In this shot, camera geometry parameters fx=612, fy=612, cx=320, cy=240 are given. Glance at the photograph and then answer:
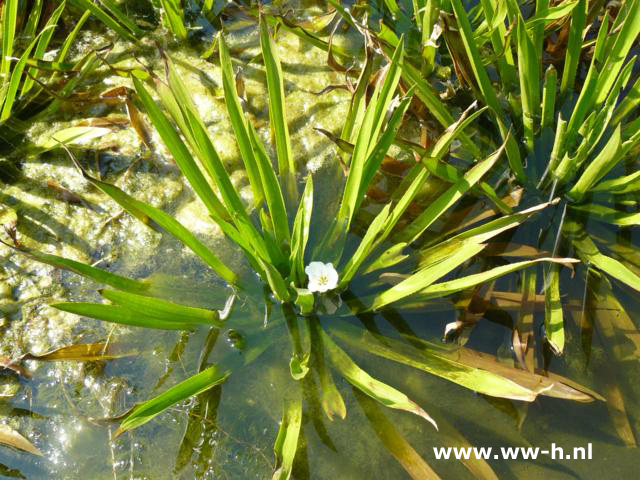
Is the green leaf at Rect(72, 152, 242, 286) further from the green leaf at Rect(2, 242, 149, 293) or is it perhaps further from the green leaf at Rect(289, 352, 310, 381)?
the green leaf at Rect(289, 352, 310, 381)

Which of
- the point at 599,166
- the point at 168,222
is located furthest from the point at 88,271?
the point at 599,166

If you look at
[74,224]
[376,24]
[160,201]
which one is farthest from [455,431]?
[376,24]

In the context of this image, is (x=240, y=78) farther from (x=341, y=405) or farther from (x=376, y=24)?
(x=341, y=405)

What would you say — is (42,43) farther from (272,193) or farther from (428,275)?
(428,275)

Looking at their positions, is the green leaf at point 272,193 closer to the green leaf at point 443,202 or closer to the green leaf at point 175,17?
the green leaf at point 443,202

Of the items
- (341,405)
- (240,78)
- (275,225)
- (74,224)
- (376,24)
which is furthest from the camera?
(376,24)

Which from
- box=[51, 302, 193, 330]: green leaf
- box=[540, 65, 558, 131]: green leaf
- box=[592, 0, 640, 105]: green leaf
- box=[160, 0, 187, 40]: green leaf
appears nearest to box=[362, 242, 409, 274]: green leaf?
box=[51, 302, 193, 330]: green leaf

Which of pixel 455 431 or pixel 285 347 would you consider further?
pixel 285 347
